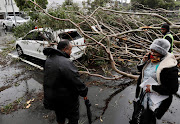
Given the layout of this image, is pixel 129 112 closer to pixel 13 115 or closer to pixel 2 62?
pixel 13 115

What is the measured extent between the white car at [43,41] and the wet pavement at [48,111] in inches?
49.8

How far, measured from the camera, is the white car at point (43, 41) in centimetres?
543

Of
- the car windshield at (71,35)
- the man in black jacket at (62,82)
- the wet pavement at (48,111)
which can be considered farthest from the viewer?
the car windshield at (71,35)

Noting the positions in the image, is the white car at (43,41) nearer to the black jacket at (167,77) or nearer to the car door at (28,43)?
the car door at (28,43)

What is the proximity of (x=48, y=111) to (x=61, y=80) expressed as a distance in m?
1.86

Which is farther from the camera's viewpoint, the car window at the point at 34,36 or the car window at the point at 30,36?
the car window at the point at 30,36

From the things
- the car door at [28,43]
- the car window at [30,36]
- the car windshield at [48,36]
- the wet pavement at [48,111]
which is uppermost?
the car windshield at [48,36]

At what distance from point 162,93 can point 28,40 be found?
6.59 metres

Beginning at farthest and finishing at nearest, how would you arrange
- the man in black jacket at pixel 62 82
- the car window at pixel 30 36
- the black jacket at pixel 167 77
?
1. the car window at pixel 30 36
2. the man in black jacket at pixel 62 82
3. the black jacket at pixel 167 77

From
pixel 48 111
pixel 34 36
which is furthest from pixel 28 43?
pixel 48 111

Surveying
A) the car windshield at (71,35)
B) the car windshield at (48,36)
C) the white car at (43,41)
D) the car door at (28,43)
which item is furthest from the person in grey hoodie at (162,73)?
the car door at (28,43)

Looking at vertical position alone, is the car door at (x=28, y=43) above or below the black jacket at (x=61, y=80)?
below

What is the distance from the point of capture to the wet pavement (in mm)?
3074

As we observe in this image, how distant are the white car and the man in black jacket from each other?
3.05 metres
